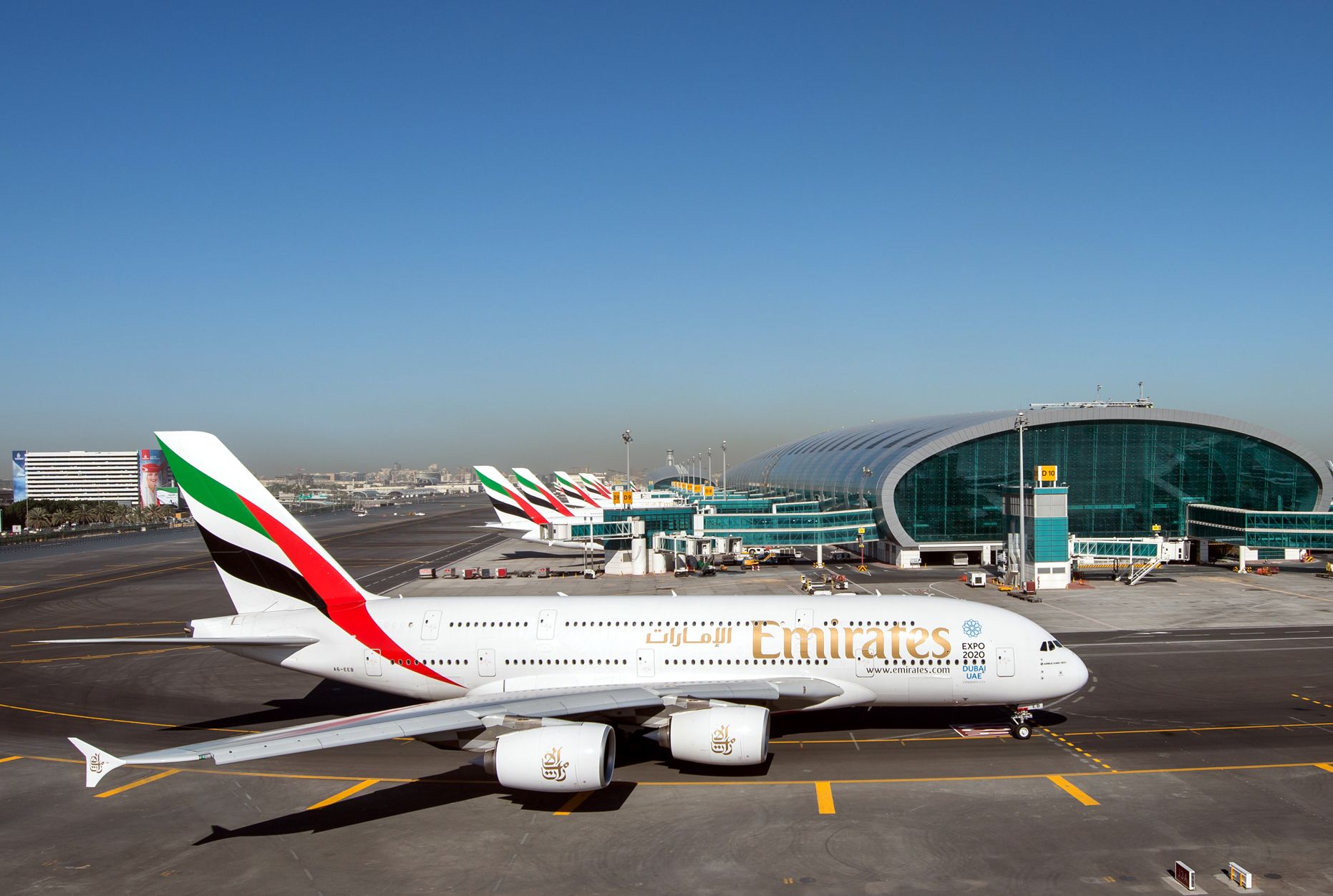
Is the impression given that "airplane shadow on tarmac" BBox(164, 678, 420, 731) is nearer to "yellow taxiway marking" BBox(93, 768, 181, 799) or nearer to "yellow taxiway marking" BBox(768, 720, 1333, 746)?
"yellow taxiway marking" BBox(93, 768, 181, 799)

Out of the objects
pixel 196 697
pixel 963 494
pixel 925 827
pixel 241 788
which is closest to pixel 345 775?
pixel 241 788

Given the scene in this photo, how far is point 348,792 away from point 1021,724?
73.9ft

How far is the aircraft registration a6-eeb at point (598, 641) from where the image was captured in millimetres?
28031

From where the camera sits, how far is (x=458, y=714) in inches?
930

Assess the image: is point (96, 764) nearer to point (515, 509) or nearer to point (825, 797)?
point (825, 797)

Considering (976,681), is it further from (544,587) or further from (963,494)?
(963,494)

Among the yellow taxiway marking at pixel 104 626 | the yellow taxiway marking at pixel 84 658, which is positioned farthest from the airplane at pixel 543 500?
the yellow taxiway marking at pixel 84 658

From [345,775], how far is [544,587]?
4889cm

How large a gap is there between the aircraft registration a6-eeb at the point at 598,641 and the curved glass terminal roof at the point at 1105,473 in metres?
62.9

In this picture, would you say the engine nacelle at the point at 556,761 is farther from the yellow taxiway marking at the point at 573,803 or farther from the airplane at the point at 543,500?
the airplane at the point at 543,500

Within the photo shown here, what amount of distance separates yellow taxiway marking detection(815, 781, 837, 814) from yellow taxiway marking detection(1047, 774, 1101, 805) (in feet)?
22.2

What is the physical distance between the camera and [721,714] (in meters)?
24.9

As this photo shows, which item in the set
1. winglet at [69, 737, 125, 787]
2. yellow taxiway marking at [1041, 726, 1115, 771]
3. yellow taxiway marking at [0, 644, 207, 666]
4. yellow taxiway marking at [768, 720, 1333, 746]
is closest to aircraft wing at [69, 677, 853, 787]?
winglet at [69, 737, 125, 787]

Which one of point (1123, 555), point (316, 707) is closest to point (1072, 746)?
point (316, 707)
